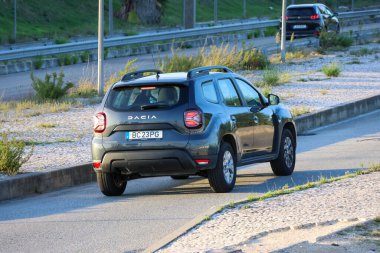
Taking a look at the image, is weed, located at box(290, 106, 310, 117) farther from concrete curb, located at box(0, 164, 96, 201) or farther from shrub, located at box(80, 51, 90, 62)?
shrub, located at box(80, 51, 90, 62)

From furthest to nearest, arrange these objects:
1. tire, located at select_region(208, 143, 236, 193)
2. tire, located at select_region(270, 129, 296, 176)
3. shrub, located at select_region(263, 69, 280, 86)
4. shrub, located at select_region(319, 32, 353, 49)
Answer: shrub, located at select_region(319, 32, 353, 49), shrub, located at select_region(263, 69, 280, 86), tire, located at select_region(270, 129, 296, 176), tire, located at select_region(208, 143, 236, 193)

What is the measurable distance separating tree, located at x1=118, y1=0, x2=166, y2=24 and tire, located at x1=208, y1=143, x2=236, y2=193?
5496 centimetres

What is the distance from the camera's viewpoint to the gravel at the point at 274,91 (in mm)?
16062

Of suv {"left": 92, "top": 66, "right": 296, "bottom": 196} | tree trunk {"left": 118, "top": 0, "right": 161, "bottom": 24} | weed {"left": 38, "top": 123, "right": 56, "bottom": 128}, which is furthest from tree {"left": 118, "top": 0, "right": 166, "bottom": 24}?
suv {"left": 92, "top": 66, "right": 296, "bottom": 196}

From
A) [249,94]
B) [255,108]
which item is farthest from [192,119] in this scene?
[249,94]

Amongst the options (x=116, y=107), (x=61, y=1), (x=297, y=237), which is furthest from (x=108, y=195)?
(x=61, y=1)

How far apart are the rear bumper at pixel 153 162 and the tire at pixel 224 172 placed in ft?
0.43

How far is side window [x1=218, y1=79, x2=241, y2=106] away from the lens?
1359 centimetres

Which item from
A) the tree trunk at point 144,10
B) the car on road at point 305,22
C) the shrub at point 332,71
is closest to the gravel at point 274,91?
the shrub at point 332,71

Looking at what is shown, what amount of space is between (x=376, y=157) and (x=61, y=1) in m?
50.2

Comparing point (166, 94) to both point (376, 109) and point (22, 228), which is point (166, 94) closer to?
point (22, 228)

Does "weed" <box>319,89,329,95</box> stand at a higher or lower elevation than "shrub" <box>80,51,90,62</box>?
lower

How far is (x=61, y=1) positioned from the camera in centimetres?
6469

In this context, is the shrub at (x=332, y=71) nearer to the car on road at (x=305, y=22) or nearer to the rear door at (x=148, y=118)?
the rear door at (x=148, y=118)
